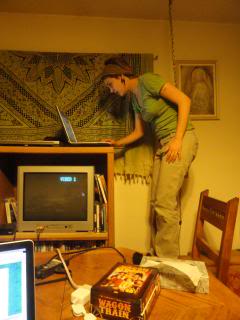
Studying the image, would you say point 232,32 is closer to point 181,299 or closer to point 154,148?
point 154,148

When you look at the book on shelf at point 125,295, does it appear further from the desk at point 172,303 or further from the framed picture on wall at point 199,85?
the framed picture on wall at point 199,85

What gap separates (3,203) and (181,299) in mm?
1227

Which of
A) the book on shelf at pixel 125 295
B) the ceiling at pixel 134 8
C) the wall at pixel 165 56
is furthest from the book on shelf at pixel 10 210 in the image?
the ceiling at pixel 134 8

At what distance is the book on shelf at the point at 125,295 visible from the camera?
603 millimetres

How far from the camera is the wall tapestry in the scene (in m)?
1.83

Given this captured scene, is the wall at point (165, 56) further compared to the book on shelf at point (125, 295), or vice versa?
the wall at point (165, 56)

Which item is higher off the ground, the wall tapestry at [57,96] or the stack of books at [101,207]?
the wall tapestry at [57,96]

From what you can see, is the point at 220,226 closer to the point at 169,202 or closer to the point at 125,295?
the point at 169,202

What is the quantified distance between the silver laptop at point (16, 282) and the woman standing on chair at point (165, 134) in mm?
1040

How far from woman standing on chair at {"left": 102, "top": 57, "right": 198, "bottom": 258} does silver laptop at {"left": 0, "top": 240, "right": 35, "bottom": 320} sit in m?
1.04

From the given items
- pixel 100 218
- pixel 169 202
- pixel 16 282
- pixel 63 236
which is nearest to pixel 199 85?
pixel 169 202

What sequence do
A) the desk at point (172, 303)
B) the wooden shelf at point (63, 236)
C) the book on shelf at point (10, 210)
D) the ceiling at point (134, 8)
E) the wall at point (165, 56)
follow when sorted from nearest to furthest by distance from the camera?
the desk at point (172, 303)
the wooden shelf at point (63, 236)
the book on shelf at point (10, 210)
the ceiling at point (134, 8)
the wall at point (165, 56)

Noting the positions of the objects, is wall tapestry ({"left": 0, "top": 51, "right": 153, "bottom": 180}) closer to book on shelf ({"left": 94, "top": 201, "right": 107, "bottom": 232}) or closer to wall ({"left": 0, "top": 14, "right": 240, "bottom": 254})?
wall ({"left": 0, "top": 14, "right": 240, "bottom": 254})

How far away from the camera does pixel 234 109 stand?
80.1 inches
